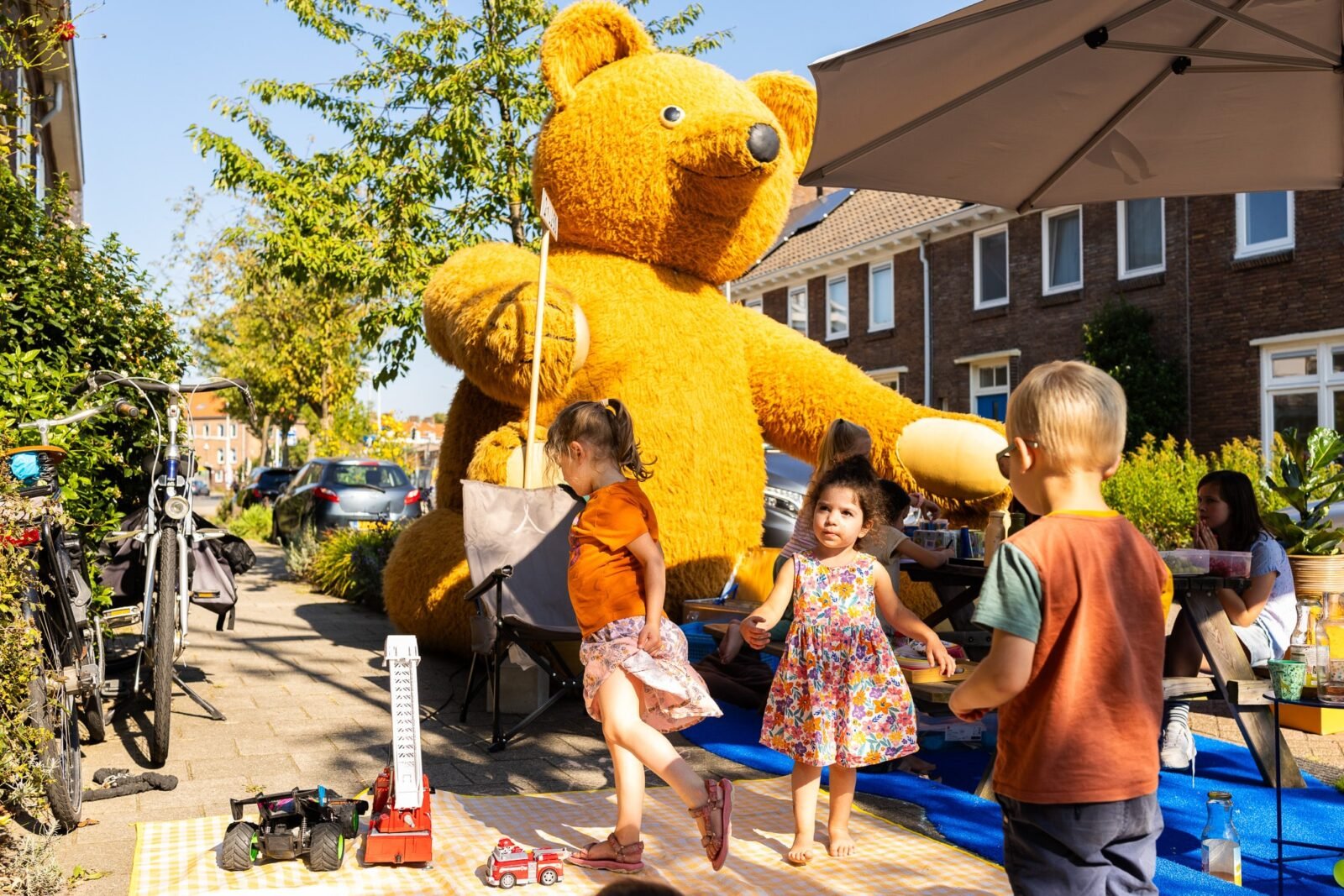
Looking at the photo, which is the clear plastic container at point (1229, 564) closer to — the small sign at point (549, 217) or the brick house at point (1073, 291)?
the small sign at point (549, 217)

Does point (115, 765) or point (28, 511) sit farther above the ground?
point (28, 511)

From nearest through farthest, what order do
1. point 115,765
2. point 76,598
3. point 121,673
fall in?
1. point 76,598
2. point 115,765
3. point 121,673

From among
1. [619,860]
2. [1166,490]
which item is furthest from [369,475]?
[619,860]

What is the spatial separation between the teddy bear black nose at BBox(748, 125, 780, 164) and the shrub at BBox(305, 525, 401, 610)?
5.55 m

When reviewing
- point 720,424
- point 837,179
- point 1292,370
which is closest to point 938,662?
point 837,179

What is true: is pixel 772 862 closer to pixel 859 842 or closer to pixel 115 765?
pixel 859 842

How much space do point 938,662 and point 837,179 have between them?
85.3 inches

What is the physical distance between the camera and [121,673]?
17.5 feet

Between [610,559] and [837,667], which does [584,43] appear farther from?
[837,667]

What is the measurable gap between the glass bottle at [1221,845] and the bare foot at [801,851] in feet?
3.84

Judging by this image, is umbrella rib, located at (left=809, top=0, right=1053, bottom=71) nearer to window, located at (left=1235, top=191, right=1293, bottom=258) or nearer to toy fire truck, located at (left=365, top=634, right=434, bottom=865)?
toy fire truck, located at (left=365, top=634, right=434, bottom=865)

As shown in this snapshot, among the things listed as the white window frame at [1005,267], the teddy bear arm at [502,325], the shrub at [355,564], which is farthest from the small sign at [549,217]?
the white window frame at [1005,267]

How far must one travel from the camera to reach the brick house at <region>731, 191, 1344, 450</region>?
1505cm

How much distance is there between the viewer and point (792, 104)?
21.9 feet
